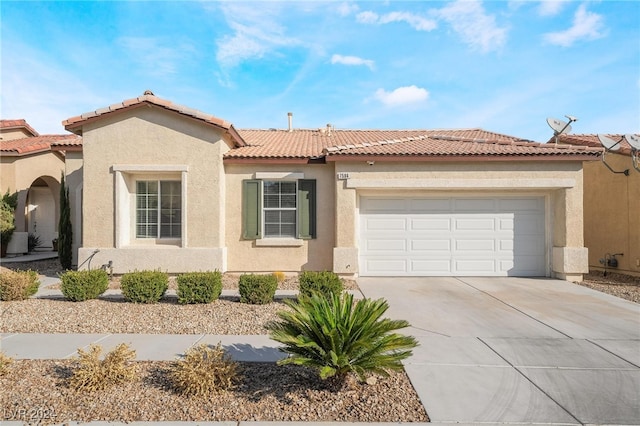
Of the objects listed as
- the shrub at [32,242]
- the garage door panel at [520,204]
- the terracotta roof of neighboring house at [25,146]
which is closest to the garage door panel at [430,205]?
the garage door panel at [520,204]

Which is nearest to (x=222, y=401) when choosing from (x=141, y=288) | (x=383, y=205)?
(x=141, y=288)

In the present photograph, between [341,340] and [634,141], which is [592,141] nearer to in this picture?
[634,141]

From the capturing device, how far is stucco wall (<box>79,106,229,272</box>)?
10836mm

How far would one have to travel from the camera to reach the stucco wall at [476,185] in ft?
36.0

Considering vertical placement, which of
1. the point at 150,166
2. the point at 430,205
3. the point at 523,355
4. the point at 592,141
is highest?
the point at 592,141

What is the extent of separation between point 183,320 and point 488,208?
30.2ft

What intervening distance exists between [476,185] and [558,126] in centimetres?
445

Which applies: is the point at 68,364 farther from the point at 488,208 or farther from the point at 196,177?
the point at 488,208

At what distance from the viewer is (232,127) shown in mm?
10992

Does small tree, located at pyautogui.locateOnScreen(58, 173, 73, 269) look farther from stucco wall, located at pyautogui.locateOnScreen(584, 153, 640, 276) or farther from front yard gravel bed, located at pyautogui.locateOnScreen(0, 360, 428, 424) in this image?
stucco wall, located at pyautogui.locateOnScreen(584, 153, 640, 276)

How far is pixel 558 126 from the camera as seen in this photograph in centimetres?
1294

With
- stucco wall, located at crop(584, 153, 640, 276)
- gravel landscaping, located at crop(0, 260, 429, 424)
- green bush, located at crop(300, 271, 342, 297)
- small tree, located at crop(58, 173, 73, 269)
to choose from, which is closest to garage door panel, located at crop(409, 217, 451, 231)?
green bush, located at crop(300, 271, 342, 297)

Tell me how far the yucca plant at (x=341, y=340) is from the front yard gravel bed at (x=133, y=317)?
88.9 inches

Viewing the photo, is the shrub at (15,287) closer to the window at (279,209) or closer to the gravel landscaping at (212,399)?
the gravel landscaping at (212,399)
